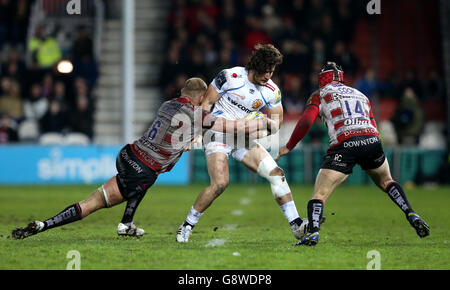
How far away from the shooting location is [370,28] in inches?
923

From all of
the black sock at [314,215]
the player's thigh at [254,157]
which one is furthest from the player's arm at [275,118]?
the black sock at [314,215]

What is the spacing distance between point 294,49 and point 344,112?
13.0 meters

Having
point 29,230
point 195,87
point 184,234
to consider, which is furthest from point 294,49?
point 29,230

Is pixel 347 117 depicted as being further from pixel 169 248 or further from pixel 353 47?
pixel 353 47

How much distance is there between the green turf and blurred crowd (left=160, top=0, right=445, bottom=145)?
549 cm

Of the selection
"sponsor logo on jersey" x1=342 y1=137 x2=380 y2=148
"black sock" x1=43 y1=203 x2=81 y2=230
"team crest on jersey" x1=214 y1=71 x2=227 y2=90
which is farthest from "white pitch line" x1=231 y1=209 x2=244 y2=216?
"black sock" x1=43 y1=203 x2=81 y2=230

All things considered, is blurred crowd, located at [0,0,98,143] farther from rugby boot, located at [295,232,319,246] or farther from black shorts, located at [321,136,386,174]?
rugby boot, located at [295,232,319,246]

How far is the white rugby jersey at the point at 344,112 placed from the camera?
327 inches

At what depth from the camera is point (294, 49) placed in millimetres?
21141

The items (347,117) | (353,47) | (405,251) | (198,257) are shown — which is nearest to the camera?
(198,257)

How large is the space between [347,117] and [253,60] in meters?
1.21

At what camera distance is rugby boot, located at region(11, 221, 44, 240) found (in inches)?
313

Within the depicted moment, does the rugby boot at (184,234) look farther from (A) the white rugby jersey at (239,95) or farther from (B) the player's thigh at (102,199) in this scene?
(A) the white rugby jersey at (239,95)

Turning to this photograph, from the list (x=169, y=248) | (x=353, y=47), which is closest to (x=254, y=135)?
(x=169, y=248)
